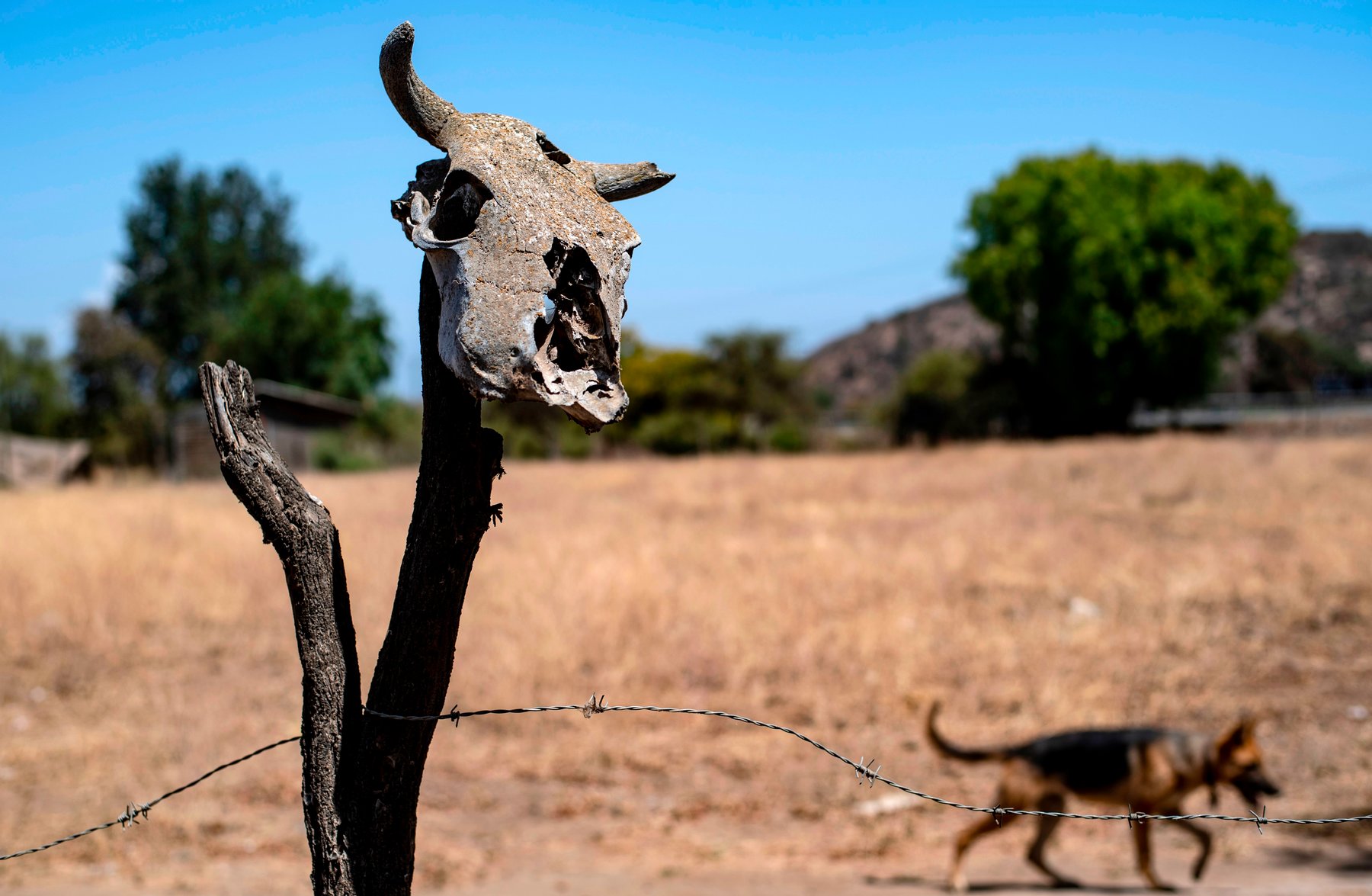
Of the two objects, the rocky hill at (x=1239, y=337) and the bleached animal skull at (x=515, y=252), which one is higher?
the rocky hill at (x=1239, y=337)

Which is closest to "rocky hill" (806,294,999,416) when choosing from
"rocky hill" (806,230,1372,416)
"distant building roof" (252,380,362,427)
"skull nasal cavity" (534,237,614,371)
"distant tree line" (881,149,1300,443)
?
"rocky hill" (806,230,1372,416)

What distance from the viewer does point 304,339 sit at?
134 feet

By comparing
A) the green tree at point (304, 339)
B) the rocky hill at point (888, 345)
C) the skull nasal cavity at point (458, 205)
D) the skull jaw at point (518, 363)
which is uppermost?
the rocky hill at point (888, 345)

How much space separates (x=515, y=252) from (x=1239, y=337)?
206 ft

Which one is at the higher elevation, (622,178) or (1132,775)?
(622,178)

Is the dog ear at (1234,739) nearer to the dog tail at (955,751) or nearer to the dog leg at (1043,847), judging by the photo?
the dog leg at (1043,847)

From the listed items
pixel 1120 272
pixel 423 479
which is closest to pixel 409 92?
pixel 423 479

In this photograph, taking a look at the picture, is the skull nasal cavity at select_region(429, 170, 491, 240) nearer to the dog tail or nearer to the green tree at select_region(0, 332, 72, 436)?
the dog tail

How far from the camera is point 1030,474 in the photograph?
70.1 ft

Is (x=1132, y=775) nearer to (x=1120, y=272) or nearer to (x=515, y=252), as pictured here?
(x=515, y=252)

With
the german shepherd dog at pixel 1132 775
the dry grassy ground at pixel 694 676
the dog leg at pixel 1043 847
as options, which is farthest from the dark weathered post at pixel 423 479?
the dog leg at pixel 1043 847

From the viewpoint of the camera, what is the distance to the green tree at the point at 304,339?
133 feet

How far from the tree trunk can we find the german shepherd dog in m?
4.48

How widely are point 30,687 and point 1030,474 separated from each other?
57.6 ft
